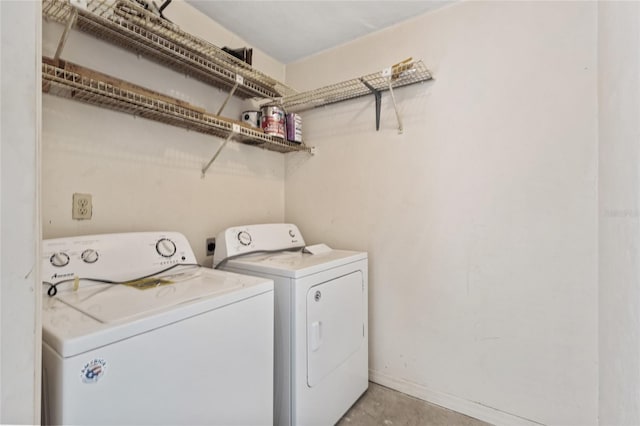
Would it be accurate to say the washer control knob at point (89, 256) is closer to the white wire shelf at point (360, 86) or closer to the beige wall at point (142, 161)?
the beige wall at point (142, 161)

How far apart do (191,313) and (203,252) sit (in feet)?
3.08

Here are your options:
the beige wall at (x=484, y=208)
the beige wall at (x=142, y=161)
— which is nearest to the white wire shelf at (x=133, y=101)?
the beige wall at (x=142, y=161)

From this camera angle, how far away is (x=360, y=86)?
1.98m

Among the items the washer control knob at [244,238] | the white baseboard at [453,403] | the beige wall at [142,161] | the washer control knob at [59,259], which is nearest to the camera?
the washer control knob at [59,259]

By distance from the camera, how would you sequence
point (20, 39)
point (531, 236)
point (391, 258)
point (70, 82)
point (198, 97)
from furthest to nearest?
point (391, 258) < point (198, 97) < point (531, 236) < point (70, 82) < point (20, 39)

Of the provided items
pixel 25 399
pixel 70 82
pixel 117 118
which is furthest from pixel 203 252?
pixel 25 399

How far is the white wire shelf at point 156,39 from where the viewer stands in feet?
3.75

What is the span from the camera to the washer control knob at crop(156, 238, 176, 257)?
1380 mm

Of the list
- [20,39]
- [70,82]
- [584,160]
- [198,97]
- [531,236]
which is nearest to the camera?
[20,39]

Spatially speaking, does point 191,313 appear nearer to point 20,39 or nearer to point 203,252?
point 20,39

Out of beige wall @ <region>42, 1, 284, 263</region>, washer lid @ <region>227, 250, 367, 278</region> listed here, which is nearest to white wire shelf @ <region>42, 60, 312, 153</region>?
beige wall @ <region>42, 1, 284, 263</region>

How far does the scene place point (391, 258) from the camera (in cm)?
195

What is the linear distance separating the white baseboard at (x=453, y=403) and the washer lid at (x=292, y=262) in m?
0.85

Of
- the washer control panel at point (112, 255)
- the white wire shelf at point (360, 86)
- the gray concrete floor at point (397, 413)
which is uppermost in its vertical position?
the white wire shelf at point (360, 86)
